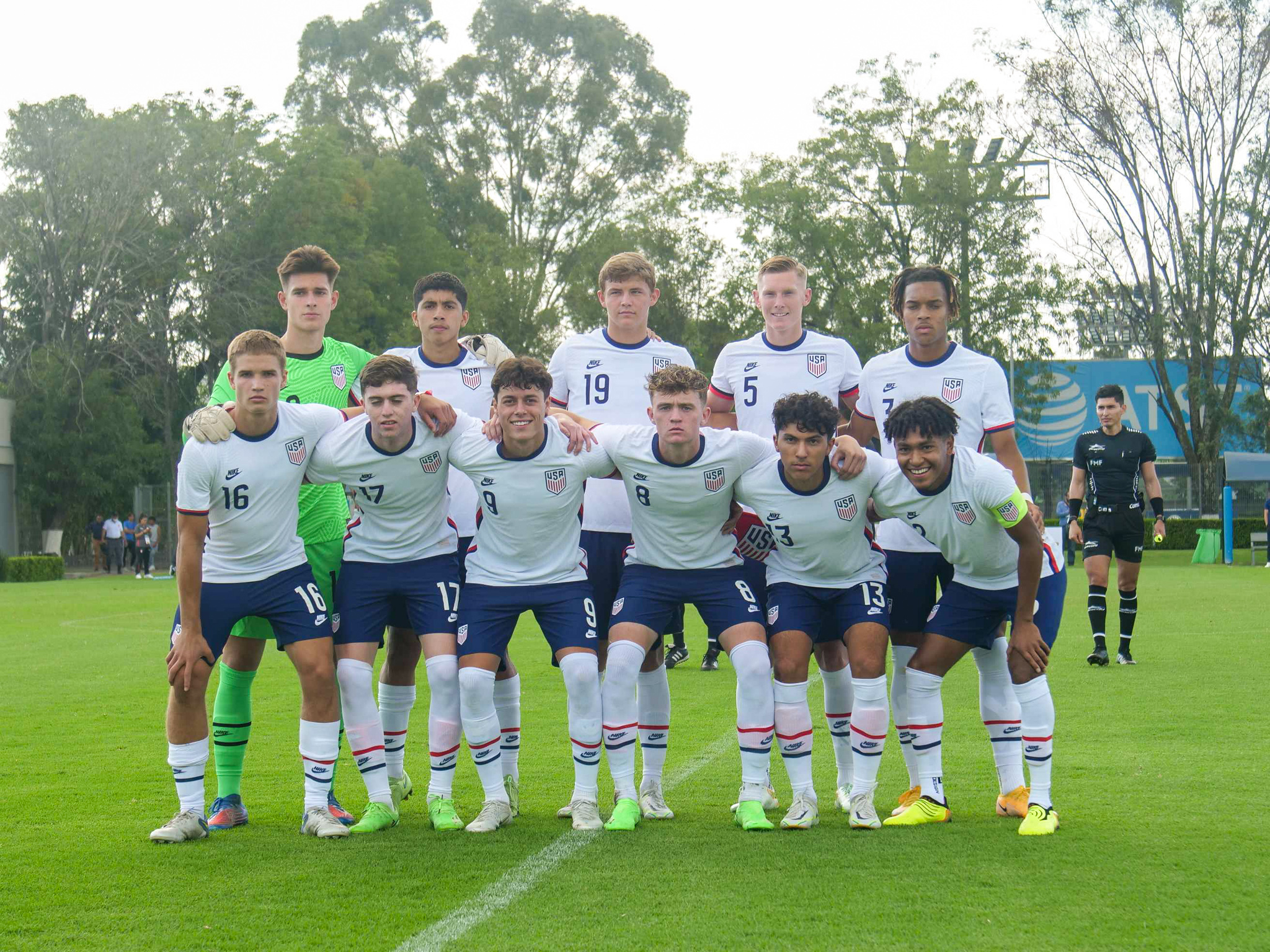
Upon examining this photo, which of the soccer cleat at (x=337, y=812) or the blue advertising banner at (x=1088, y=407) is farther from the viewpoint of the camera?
the blue advertising banner at (x=1088, y=407)

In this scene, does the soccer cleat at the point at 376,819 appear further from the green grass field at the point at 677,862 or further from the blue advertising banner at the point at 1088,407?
the blue advertising banner at the point at 1088,407

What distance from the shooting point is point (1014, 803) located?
5.52 metres

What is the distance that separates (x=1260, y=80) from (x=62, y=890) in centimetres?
3601

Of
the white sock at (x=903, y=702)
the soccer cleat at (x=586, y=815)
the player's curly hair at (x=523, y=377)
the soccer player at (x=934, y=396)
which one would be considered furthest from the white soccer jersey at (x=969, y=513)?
the soccer cleat at (x=586, y=815)

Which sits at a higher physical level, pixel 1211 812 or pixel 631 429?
pixel 631 429

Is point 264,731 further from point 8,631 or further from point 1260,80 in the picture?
point 1260,80

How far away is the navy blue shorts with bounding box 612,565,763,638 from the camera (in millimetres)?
5543

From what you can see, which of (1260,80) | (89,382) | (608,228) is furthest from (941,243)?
(89,382)

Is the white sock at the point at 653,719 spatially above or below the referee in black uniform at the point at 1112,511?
below

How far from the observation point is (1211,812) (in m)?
5.39

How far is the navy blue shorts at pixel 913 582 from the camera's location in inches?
228

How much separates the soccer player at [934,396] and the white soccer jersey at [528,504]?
4.56ft

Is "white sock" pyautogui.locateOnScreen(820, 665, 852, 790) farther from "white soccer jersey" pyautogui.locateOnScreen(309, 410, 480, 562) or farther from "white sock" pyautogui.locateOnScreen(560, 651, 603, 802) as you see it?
"white soccer jersey" pyautogui.locateOnScreen(309, 410, 480, 562)

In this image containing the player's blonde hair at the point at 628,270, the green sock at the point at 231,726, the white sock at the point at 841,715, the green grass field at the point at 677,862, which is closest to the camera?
the green grass field at the point at 677,862
